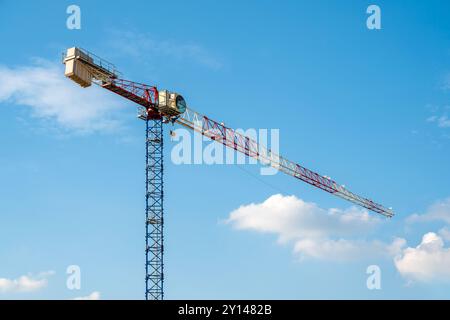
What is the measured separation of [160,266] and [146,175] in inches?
712

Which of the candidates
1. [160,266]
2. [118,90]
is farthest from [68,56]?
[160,266]

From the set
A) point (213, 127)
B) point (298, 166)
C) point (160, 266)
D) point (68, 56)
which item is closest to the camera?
point (68, 56)

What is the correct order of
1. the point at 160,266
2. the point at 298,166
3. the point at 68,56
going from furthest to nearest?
the point at 298,166 → the point at 160,266 → the point at 68,56

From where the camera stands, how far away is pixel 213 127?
153 metres
